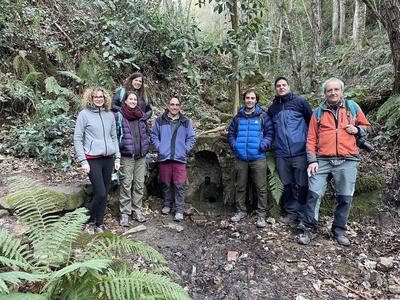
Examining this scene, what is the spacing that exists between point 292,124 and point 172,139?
187 centimetres

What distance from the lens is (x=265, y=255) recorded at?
4.84m

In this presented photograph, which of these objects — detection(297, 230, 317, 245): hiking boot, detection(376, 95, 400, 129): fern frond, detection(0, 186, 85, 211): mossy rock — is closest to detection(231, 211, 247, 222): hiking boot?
detection(297, 230, 317, 245): hiking boot

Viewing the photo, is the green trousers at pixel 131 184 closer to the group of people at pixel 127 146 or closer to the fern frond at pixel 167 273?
the group of people at pixel 127 146

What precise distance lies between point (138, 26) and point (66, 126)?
126 inches

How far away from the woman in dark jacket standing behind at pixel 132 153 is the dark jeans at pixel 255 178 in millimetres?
1525

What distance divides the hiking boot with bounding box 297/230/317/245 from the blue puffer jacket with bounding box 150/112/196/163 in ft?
6.96

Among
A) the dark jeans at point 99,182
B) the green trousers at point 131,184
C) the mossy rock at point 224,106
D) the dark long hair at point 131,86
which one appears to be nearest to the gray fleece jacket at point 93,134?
the dark jeans at point 99,182

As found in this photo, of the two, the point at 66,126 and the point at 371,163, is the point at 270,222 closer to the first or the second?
the point at 371,163

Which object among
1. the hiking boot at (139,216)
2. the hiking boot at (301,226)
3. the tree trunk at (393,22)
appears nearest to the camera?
the hiking boot at (301,226)

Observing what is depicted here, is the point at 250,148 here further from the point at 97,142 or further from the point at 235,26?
the point at 235,26

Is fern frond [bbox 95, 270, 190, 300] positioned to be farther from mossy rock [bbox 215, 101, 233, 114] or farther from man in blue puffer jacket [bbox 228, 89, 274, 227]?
mossy rock [bbox 215, 101, 233, 114]

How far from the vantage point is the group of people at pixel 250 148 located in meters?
4.93

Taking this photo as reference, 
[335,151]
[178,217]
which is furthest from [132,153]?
[335,151]

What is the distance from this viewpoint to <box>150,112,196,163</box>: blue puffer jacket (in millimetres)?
5820
